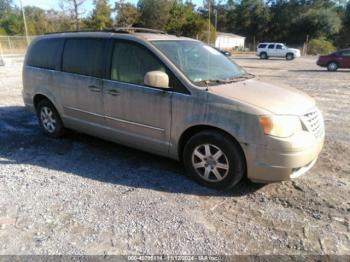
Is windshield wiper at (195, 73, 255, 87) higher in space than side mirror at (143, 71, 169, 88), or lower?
lower

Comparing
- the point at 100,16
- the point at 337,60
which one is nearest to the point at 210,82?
the point at 337,60

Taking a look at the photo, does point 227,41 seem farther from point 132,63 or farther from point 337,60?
point 132,63

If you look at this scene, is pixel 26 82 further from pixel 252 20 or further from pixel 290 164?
pixel 252 20

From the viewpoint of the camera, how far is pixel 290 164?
3.48 meters

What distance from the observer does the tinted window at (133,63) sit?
411 centimetres

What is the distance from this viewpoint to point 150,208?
139 inches

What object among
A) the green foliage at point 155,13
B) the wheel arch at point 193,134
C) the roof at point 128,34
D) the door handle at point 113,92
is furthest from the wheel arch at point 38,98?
the green foliage at point 155,13

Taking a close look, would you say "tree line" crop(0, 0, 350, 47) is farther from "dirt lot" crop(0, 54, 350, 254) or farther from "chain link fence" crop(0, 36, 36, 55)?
"dirt lot" crop(0, 54, 350, 254)

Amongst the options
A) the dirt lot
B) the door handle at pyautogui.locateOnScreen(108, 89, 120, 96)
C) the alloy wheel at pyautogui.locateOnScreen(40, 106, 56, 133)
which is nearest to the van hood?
the dirt lot

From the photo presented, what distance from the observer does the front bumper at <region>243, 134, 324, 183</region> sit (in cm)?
344

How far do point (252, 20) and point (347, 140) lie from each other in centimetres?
6586

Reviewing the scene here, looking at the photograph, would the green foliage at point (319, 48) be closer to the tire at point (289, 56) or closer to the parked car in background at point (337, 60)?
the tire at point (289, 56)

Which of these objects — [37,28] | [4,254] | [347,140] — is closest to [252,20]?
[37,28]

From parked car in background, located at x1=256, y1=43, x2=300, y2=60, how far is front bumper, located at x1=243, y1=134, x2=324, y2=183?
Answer: 3382 centimetres
